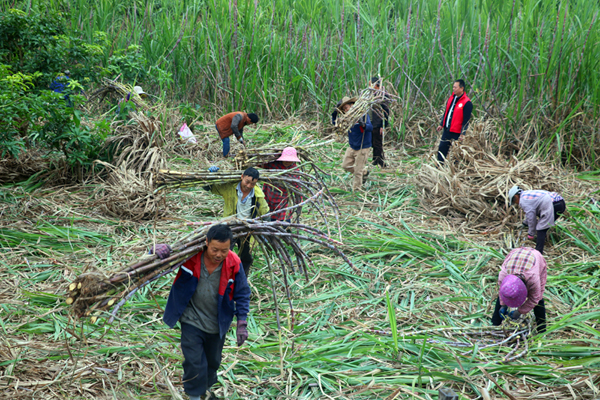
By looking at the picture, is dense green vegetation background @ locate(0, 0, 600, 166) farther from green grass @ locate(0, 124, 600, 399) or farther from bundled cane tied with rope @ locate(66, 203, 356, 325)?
bundled cane tied with rope @ locate(66, 203, 356, 325)

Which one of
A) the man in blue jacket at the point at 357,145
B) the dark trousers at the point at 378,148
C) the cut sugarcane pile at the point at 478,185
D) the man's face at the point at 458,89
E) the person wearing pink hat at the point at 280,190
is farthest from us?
the dark trousers at the point at 378,148

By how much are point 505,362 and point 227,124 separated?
4.18 m

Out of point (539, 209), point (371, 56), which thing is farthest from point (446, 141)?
point (539, 209)

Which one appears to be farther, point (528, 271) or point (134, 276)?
point (528, 271)

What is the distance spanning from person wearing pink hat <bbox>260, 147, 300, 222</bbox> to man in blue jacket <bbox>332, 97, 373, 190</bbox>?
2.06m

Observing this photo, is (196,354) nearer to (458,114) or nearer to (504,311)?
(504,311)

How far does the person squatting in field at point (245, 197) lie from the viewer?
3953 millimetres

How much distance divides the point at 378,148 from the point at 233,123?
285cm

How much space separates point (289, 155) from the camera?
4.80 meters

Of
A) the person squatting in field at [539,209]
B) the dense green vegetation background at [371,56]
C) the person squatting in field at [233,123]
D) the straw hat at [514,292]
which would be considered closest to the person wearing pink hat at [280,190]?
the person squatting in field at [233,123]

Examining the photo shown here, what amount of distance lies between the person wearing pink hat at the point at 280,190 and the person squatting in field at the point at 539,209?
2232 millimetres

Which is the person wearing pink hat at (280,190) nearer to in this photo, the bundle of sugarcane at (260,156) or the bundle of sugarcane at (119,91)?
the bundle of sugarcane at (260,156)

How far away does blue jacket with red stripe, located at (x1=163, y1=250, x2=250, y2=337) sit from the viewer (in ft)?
9.43

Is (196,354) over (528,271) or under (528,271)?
over
